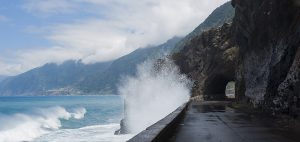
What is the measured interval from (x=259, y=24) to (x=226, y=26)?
3055 cm

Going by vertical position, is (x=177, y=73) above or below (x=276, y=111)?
above

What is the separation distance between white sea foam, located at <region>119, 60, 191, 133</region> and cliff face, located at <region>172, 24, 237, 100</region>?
176 centimetres

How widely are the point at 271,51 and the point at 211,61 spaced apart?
30891 millimetres

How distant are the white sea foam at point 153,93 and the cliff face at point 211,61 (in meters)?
1.76

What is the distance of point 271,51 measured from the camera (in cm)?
2127

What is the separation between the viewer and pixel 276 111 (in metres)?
18.8

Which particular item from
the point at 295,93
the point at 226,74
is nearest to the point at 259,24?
the point at 295,93

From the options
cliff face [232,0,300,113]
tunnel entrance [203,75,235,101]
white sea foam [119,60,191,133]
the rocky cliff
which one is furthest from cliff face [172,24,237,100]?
cliff face [232,0,300,113]

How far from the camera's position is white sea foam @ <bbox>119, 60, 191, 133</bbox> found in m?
50.4

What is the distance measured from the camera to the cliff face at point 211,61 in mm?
48000

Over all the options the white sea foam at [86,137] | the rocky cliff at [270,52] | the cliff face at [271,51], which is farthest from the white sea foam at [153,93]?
the cliff face at [271,51]

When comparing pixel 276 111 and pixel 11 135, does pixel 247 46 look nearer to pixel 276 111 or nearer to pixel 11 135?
pixel 276 111

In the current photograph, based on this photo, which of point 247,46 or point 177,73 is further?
point 177,73

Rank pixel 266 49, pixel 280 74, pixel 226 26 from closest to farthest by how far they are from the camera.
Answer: pixel 280 74
pixel 266 49
pixel 226 26
